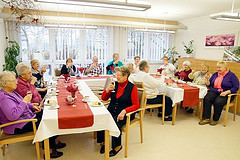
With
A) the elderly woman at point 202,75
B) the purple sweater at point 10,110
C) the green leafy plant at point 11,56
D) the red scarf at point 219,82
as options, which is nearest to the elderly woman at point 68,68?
the green leafy plant at point 11,56

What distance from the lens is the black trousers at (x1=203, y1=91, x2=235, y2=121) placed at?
11.5 ft

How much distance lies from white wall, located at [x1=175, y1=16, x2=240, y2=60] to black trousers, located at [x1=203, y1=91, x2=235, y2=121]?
7.28ft

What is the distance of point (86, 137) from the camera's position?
9.60ft

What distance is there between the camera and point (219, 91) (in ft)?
11.9

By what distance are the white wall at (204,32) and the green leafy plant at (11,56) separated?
5831 millimetres

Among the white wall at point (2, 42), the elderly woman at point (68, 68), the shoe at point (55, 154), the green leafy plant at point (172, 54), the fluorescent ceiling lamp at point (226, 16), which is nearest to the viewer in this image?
the shoe at point (55, 154)

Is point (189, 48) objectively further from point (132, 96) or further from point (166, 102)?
point (132, 96)

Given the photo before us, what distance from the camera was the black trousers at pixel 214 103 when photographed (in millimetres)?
3496

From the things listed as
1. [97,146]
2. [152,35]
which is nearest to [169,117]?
[97,146]

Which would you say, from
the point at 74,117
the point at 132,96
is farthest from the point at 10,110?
the point at 132,96

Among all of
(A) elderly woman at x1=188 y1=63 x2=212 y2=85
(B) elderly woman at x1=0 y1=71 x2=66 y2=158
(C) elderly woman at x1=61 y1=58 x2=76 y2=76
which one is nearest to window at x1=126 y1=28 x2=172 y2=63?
(C) elderly woman at x1=61 y1=58 x2=76 y2=76

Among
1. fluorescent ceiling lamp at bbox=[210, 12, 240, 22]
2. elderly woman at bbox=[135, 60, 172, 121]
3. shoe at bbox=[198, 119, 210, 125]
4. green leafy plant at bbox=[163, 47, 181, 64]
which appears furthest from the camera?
green leafy plant at bbox=[163, 47, 181, 64]

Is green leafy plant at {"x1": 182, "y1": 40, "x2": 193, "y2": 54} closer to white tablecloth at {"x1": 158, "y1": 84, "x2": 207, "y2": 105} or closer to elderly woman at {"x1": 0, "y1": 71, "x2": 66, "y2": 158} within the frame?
white tablecloth at {"x1": 158, "y1": 84, "x2": 207, "y2": 105}

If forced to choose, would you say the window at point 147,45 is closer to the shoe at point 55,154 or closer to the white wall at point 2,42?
the white wall at point 2,42
